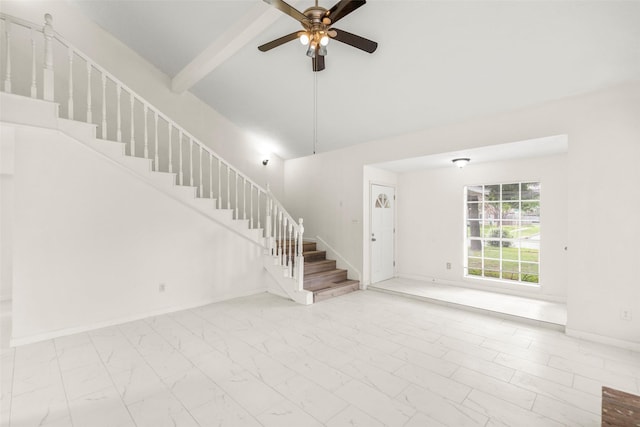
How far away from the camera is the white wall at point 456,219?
15.0 ft

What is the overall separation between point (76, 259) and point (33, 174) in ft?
3.64

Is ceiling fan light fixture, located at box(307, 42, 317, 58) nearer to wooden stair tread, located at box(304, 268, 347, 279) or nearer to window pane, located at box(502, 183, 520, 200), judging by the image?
wooden stair tread, located at box(304, 268, 347, 279)

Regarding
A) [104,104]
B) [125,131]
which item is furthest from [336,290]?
[125,131]

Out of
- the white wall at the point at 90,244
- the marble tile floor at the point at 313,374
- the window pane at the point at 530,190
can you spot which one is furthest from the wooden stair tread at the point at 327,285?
the window pane at the point at 530,190

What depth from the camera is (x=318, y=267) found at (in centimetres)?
565

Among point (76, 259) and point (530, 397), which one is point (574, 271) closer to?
point (530, 397)

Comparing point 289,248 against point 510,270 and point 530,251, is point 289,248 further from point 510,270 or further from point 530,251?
point 530,251

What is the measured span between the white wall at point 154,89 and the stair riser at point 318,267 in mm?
2225

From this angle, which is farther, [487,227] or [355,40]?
[487,227]

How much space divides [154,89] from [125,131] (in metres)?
1.01

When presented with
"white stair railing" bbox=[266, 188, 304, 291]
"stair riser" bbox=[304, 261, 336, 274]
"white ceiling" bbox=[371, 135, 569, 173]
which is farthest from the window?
"white stair railing" bbox=[266, 188, 304, 291]

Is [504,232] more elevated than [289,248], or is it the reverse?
[504,232]

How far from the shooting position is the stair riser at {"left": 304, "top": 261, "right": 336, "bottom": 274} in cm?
548

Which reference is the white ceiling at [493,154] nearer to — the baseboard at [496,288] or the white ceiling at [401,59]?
the white ceiling at [401,59]
